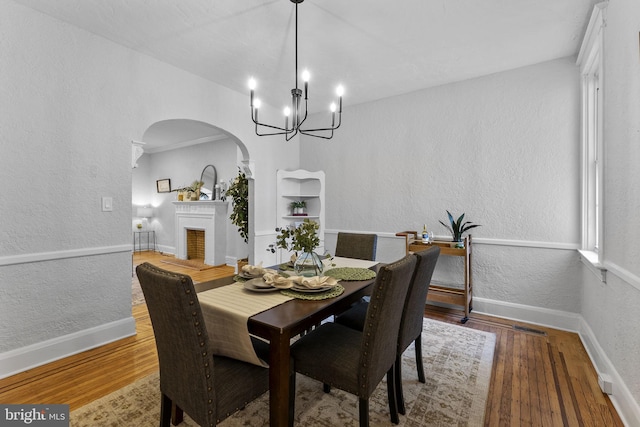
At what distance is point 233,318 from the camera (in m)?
1.43

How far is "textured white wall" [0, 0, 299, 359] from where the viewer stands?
7.11 feet

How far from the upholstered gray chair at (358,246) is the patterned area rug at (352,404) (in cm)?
98

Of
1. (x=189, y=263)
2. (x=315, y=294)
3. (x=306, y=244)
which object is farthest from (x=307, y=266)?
(x=189, y=263)

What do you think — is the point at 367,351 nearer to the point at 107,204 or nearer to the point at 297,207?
the point at 107,204

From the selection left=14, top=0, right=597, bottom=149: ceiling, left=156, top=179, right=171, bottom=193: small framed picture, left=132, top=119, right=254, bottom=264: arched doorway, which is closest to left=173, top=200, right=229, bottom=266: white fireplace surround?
left=132, top=119, right=254, bottom=264: arched doorway

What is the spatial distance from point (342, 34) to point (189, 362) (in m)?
2.52

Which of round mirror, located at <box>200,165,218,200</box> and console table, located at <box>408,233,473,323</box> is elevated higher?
round mirror, located at <box>200,165,218,200</box>

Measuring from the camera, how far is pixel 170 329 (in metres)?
1.23

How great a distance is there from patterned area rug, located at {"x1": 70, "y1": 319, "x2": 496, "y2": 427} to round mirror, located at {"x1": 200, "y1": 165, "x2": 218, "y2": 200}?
15.4 ft

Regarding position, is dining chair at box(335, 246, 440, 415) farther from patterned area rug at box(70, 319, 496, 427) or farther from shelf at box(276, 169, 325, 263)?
shelf at box(276, 169, 325, 263)

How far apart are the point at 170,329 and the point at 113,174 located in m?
2.06

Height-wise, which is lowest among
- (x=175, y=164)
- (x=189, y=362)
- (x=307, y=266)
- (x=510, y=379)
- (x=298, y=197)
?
(x=510, y=379)

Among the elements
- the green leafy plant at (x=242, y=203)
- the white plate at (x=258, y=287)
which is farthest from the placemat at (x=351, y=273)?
the green leafy plant at (x=242, y=203)

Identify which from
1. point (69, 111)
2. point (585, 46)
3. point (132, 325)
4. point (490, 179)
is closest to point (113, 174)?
point (69, 111)
